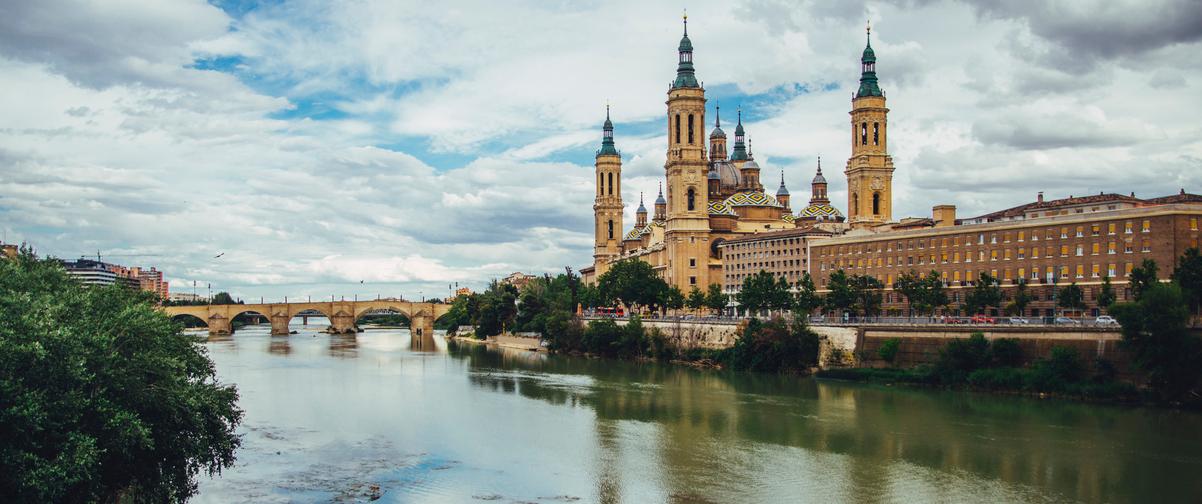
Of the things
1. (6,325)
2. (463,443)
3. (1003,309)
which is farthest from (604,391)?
(6,325)

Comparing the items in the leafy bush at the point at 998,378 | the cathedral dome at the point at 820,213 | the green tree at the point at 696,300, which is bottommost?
the leafy bush at the point at 998,378

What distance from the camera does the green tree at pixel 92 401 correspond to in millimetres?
20812

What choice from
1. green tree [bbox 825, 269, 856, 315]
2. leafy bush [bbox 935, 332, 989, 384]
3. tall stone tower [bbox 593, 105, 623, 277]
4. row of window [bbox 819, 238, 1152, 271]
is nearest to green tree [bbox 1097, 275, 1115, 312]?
row of window [bbox 819, 238, 1152, 271]

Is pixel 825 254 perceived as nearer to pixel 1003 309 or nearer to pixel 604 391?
pixel 1003 309

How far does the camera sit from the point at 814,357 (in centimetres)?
6788

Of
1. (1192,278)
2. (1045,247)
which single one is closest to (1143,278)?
(1192,278)

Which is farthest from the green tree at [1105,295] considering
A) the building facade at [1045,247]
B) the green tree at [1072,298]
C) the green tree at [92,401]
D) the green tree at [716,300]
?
the green tree at [92,401]

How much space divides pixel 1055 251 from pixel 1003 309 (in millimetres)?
5236

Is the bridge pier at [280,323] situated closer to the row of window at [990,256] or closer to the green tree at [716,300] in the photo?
the green tree at [716,300]

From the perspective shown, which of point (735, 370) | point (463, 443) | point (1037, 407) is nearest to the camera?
point (463, 443)

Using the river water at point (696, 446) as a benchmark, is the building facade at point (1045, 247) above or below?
above

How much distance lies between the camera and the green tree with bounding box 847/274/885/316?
249ft

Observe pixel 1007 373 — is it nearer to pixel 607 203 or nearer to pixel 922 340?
pixel 922 340

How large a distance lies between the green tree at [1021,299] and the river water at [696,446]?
43.4 feet
